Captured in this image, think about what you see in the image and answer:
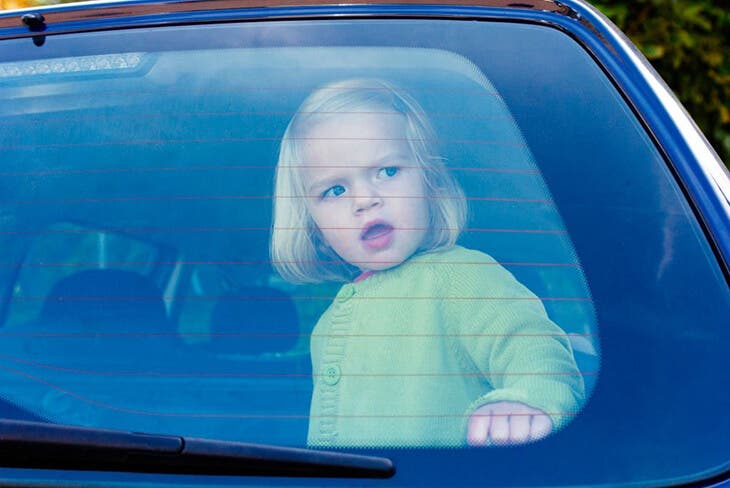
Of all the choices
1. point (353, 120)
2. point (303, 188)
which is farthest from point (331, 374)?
point (353, 120)

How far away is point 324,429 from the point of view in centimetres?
124

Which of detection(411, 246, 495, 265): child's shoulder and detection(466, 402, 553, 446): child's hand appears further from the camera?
detection(411, 246, 495, 265): child's shoulder

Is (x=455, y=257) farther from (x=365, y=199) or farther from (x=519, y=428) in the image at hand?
(x=519, y=428)

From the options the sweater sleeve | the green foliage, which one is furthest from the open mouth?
the green foliage

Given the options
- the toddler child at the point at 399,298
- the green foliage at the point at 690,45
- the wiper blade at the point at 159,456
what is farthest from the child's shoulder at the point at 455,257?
the green foliage at the point at 690,45

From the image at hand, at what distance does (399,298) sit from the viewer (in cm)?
136

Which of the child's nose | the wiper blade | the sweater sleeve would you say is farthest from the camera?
the child's nose

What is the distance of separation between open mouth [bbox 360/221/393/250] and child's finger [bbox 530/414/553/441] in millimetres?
384

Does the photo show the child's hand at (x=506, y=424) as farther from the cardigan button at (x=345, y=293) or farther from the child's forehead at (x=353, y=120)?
the child's forehead at (x=353, y=120)

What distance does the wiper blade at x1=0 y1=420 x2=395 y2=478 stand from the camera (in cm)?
115

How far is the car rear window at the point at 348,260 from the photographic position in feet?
4.05

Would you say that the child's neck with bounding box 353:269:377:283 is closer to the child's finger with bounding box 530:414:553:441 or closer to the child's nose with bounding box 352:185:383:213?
the child's nose with bounding box 352:185:383:213

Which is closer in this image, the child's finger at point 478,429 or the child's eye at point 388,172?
the child's finger at point 478,429

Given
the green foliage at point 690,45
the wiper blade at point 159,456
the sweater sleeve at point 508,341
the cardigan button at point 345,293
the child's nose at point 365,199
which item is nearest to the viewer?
the wiper blade at point 159,456
